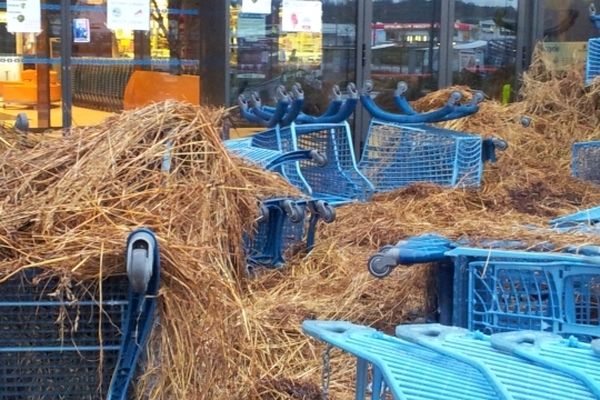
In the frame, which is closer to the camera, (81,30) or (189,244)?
(189,244)

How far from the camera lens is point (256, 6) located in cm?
1033

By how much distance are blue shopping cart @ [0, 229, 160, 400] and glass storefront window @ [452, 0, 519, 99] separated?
28.7 feet

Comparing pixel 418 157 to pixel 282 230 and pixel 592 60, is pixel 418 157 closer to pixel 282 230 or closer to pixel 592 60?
pixel 282 230

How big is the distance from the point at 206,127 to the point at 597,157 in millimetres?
Result: 5482

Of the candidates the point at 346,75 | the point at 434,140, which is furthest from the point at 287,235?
the point at 346,75

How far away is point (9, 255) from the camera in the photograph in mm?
3062

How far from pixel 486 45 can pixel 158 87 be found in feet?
12.2

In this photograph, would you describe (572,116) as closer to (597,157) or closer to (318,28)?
(597,157)

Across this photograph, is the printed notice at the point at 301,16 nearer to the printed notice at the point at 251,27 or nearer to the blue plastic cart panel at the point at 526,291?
the printed notice at the point at 251,27

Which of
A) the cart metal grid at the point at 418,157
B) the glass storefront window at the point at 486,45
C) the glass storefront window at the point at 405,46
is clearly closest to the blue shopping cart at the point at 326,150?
the cart metal grid at the point at 418,157

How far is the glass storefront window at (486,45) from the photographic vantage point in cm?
1136

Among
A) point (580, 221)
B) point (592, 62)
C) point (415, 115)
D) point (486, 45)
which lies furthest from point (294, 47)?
point (580, 221)

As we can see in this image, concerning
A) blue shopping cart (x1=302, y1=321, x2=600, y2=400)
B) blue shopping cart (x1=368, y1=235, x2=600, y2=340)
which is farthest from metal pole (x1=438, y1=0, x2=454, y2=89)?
blue shopping cart (x1=302, y1=321, x2=600, y2=400)

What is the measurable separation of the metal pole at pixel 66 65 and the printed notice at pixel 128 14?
14.4 inches
